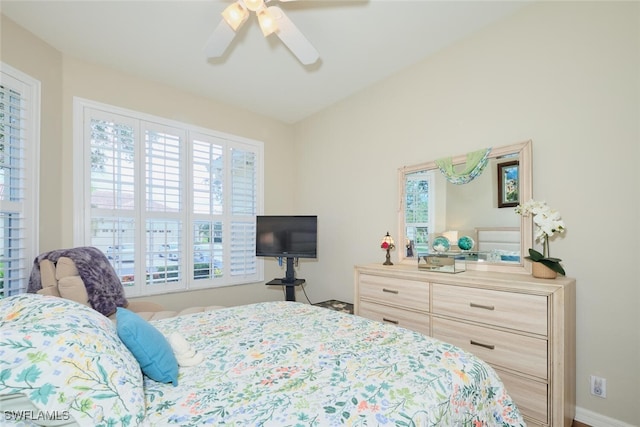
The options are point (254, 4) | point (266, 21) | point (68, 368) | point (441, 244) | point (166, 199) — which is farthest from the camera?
point (166, 199)

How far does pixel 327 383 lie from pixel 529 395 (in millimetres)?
1430

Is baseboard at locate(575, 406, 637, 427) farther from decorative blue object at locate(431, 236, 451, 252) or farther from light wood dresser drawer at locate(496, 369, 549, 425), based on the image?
decorative blue object at locate(431, 236, 451, 252)

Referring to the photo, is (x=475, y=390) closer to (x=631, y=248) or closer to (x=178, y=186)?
(x=631, y=248)

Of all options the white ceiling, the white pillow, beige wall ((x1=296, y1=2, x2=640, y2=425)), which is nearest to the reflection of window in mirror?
beige wall ((x1=296, y1=2, x2=640, y2=425))

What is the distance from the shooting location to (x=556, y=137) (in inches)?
79.8

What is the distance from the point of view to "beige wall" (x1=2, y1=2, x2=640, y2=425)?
1791 mm

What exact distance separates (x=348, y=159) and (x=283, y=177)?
1.06 meters

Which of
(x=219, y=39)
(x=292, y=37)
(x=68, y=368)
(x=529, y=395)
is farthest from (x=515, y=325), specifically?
(x=219, y=39)

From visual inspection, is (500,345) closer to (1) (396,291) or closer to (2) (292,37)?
(1) (396,291)

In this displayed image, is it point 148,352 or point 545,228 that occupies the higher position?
point 545,228

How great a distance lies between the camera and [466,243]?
2420 millimetres

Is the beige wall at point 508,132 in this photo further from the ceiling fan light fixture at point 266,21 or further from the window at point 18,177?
the ceiling fan light fixture at point 266,21

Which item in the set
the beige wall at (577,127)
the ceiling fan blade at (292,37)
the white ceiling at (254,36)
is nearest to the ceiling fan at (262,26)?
the ceiling fan blade at (292,37)

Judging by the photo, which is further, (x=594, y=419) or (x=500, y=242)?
(x=500, y=242)
